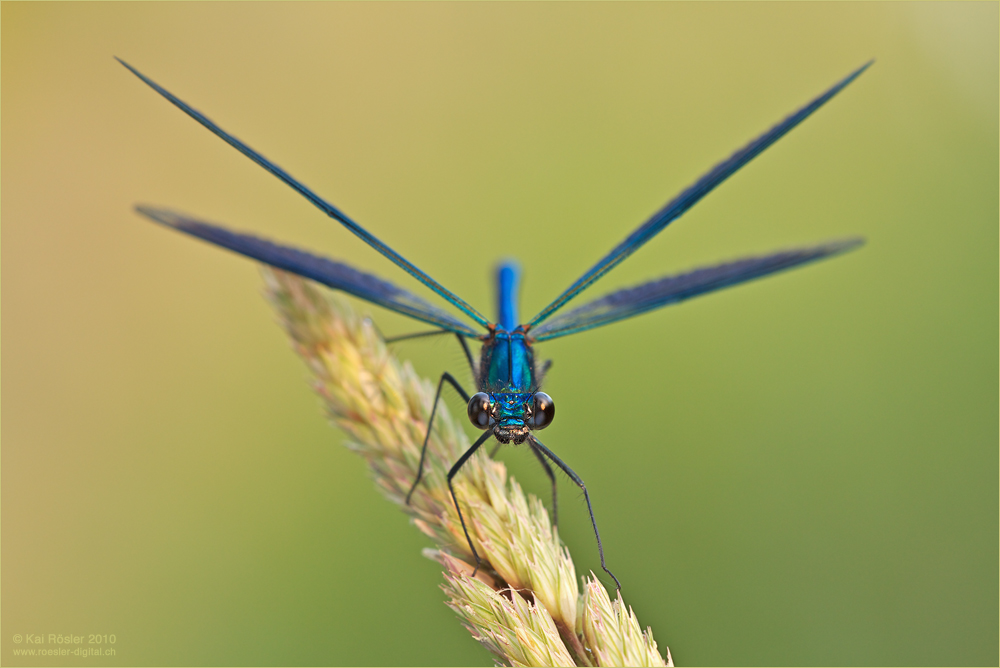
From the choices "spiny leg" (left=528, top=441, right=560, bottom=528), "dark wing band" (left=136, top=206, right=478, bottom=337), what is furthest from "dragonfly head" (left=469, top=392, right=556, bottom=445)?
"dark wing band" (left=136, top=206, right=478, bottom=337)

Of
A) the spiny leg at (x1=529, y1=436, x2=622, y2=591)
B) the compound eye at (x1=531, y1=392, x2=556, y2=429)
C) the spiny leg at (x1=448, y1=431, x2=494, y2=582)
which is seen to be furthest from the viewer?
the compound eye at (x1=531, y1=392, x2=556, y2=429)

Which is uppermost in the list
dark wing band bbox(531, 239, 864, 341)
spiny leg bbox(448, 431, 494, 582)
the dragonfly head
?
dark wing band bbox(531, 239, 864, 341)

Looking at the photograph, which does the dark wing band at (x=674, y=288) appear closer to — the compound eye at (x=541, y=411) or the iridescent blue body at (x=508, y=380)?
the iridescent blue body at (x=508, y=380)

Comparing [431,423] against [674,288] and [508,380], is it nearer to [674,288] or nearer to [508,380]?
[508,380]

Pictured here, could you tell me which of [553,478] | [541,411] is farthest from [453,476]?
[553,478]

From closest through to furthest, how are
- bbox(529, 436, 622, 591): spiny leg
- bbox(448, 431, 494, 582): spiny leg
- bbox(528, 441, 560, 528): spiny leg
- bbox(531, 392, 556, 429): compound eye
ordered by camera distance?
bbox(448, 431, 494, 582): spiny leg
bbox(529, 436, 622, 591): spiny leg
bbox(531, 392, 556, 429): compound eye
bbox(528, 441, 560, 528): spiny leg

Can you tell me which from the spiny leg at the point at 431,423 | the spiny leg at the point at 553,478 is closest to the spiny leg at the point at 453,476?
the spiny leg at the point at 431,423

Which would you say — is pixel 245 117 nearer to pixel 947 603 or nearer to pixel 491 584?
pixel 491 584

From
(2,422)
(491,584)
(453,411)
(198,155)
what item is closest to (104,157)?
(198,155)

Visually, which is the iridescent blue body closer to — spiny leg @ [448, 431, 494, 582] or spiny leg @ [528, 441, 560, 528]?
spiny leg @ [448, 431, 494, 582]
